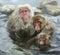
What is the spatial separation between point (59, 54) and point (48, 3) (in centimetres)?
484

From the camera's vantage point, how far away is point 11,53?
277 inches

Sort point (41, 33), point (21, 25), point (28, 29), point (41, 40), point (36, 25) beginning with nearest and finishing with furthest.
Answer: point (41, 40), point (41, 33), point (36, 25), point (28, 29), point (21, 25)

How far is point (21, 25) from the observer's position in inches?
330

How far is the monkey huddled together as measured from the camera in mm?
7684

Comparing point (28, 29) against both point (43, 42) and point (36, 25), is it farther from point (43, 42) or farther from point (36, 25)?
point (43, 42)

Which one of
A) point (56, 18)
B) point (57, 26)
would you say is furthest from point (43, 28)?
point (56, 18)

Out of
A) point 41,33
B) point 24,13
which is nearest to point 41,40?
point 41,33

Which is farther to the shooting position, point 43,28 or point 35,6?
point 35,6

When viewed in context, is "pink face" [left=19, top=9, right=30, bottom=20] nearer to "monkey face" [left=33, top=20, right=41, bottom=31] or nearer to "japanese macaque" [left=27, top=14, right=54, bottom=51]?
"japanese macaque" [left=27, top=14, right=54, bottom=51]

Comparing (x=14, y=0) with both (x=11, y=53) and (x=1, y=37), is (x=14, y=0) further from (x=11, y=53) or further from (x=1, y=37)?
(x=11, y=53)

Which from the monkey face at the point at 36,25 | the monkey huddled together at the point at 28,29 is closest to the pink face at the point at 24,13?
the monkey huddled together at the point at 28,29

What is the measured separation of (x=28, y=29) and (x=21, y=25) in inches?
9.7

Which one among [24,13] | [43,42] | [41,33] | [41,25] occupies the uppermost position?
[24,13]

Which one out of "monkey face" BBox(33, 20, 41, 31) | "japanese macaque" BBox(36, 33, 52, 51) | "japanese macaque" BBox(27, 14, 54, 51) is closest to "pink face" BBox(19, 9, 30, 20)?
"japanese macaque" BBox(27, 14, 54, 51)
